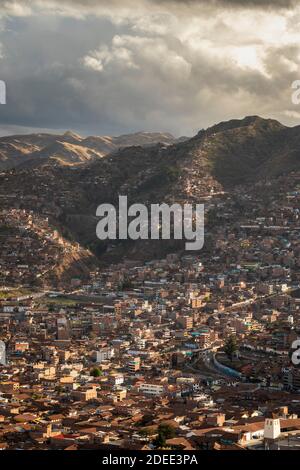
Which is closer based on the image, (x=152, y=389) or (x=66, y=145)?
(x=152, y=389)

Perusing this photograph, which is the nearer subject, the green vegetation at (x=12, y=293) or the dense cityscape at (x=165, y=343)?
the dense cityscape at (x=165, y=343)

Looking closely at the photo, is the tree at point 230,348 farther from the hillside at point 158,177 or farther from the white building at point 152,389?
the hillside at point 158,177

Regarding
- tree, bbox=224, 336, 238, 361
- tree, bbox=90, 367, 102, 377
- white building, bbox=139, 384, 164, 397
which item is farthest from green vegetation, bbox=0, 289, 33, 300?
white building, bbox=139, 384, 164, 397

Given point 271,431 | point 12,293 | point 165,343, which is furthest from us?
point 12,293

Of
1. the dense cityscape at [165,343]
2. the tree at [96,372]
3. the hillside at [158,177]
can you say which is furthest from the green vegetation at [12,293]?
the tree at [96,372]

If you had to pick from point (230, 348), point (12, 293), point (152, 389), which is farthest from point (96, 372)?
point (12, 293)

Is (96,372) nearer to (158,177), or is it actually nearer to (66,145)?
(158,177)

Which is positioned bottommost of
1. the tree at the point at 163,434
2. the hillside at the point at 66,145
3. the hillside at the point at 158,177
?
the tree at the point at 163,434

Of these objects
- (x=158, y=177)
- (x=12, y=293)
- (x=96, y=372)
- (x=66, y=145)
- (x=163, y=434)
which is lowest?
(x=163, y=434)

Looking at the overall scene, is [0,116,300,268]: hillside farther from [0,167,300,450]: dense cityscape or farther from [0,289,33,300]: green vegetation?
[0,289,33,300]: green vegetation
